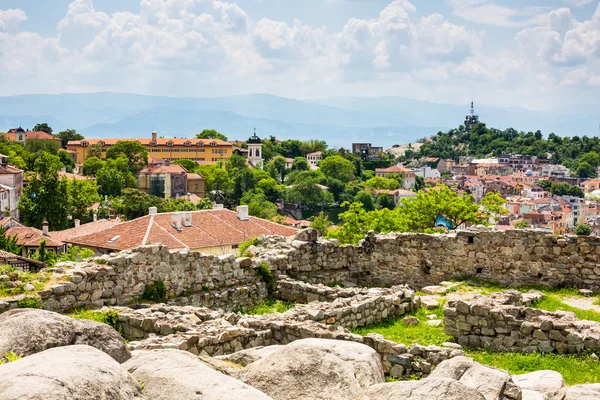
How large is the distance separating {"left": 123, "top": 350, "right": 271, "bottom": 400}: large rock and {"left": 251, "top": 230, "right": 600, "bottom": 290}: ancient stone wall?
9.36 meters

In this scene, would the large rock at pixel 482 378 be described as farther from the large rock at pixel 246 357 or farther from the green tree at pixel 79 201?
the green tree at pixel 79 201

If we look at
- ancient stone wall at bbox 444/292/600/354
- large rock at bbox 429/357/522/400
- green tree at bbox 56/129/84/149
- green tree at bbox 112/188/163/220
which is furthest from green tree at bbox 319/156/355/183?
large rock at bbox 429/357/522/400

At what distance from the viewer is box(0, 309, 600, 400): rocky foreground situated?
5445mm

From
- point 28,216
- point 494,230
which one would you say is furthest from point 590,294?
point 28,216

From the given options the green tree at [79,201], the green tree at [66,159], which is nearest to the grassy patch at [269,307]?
the green tree at [79,201]

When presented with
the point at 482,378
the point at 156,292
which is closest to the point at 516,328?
the point at 482,378

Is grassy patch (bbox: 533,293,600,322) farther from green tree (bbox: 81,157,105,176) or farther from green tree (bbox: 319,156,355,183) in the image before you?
green tree (bbox: 319,156,355,183)

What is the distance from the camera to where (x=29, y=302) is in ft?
37.7

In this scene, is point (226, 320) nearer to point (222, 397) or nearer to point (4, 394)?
point (222, 397)

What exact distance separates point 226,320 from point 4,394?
23.6 feet

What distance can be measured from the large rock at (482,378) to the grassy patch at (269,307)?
6.98 metres

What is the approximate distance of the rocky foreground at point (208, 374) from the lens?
214 inches

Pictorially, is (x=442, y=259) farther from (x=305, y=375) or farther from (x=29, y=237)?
(x=29, y=237)

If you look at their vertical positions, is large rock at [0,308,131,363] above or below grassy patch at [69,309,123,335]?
above
